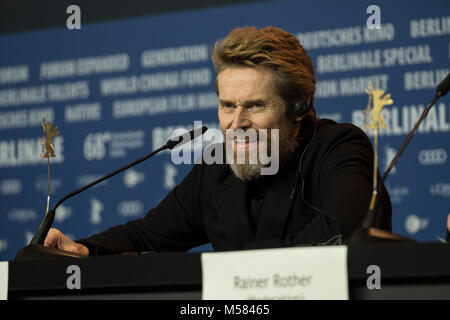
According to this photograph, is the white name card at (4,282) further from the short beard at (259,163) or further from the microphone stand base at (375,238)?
the short beard at (259,163)

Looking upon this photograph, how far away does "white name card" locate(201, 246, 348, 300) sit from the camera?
45.3 inches

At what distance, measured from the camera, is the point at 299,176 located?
2.14 m

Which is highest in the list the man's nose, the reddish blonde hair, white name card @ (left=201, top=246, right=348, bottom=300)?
the reddish blonde hair

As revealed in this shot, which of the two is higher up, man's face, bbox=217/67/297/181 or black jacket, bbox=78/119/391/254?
man's face, bbox=217/67/297/181

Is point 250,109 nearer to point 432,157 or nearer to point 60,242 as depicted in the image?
point 60,242

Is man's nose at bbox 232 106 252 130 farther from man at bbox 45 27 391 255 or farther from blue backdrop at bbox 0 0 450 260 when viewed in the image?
blue backdrop at bbox 0 0 450 260

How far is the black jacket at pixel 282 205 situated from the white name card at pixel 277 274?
1.62 feet

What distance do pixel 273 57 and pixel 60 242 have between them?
92 cm

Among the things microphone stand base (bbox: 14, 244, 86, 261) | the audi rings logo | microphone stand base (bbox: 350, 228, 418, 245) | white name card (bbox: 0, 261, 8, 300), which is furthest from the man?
the audi rings logo

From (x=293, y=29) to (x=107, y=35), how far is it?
1.11 m

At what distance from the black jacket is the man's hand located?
0.06 meters

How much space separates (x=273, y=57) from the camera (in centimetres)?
220
